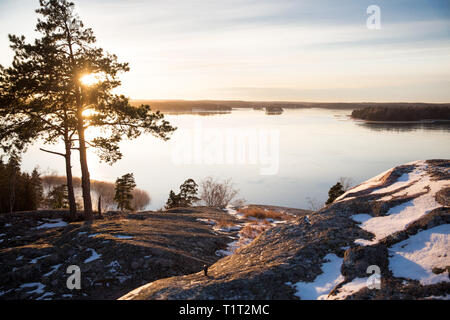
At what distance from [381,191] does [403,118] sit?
139175mm

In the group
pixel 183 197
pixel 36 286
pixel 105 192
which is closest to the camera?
pixel 36 286

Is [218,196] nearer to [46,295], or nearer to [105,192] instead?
[105,192]

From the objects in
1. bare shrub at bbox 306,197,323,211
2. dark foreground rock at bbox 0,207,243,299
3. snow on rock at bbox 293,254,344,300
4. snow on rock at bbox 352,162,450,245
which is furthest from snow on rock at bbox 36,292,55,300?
bare shrub at bbox 306,197,323,211

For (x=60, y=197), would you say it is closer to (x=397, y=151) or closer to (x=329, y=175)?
(x=329, y=175)

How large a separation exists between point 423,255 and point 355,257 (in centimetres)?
90

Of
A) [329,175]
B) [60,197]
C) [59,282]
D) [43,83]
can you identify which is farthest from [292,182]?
[59,282]

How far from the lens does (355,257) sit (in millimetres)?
4473

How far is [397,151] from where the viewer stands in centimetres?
6084

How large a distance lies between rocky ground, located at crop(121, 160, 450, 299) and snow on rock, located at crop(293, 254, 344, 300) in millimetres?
14

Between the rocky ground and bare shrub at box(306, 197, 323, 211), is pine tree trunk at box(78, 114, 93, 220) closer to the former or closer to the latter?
the rocky ground

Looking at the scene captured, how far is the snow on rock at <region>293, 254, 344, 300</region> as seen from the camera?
3.98m

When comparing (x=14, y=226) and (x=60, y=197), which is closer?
(x=14, y=226)

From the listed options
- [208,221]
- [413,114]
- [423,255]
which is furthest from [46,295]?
[413,114]
